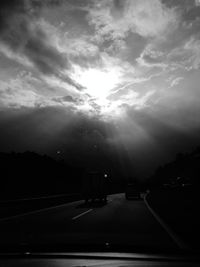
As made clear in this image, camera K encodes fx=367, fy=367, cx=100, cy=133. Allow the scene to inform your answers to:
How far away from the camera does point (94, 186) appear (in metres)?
38.6

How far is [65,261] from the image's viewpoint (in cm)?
585

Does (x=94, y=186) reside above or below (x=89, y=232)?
above

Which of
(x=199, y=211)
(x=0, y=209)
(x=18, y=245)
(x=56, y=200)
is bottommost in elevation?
(x=18, y=245)

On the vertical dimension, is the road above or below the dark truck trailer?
below

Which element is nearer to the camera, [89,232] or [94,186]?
[89,232]

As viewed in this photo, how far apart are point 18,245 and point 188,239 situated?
5.92 metres

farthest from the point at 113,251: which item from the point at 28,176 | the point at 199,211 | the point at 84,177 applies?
the point at 28,176

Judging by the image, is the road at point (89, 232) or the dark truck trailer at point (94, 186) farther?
the dark truck trailer at point (94, 186)

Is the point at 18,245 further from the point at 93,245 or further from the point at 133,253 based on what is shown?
the point at 133,253

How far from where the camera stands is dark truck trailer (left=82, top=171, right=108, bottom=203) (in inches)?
1507

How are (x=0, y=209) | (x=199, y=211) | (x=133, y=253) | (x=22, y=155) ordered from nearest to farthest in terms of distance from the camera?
(x=133, y=253)
(x=199, y=211)
(x=0, y=209)
(x=22, y=155)

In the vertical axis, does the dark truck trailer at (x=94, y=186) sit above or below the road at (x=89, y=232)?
above

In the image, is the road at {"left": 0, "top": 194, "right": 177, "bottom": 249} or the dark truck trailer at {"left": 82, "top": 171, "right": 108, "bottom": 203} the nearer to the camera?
the road at {"left": 0, "top": 194, "right": 177, "bottom": 249}

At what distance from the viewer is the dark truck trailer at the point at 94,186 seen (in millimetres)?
38281
